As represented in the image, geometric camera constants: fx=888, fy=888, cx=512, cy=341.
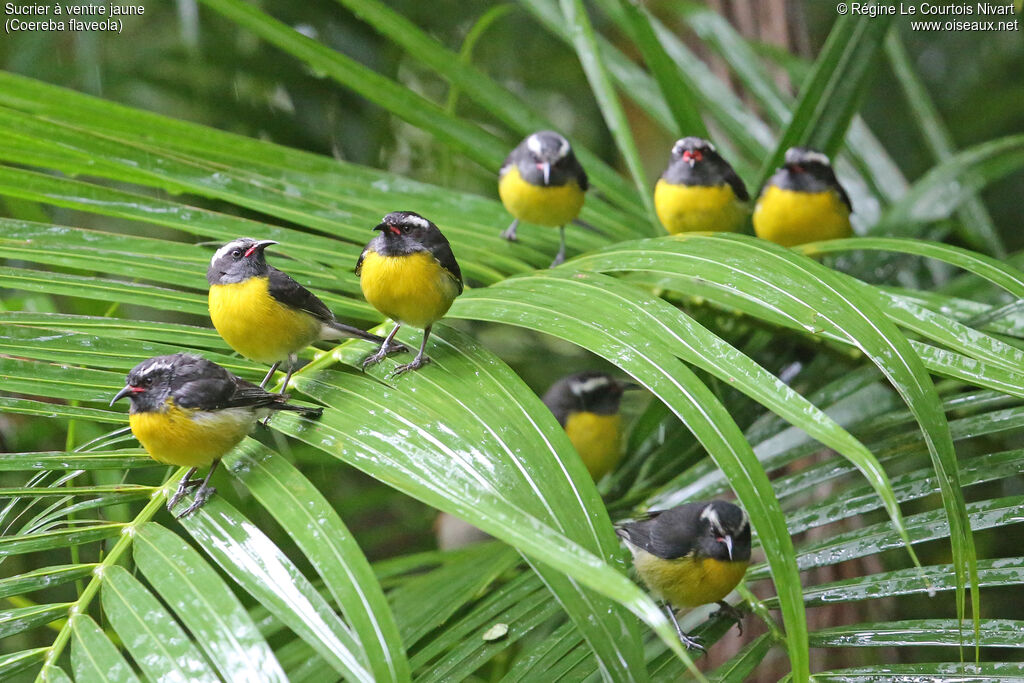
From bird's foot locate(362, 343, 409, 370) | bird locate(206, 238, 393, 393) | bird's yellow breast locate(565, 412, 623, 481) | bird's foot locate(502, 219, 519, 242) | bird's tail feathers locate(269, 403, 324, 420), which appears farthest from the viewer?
bird's yellow breast locate(565, 412, 623, 481)

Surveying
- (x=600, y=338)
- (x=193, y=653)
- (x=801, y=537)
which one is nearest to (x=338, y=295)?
(x=600, y=338)

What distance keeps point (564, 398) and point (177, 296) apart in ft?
6.75

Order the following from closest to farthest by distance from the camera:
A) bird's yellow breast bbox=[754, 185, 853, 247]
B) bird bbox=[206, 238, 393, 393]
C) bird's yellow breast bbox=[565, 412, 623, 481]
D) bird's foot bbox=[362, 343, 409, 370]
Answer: bird's foot bbox=[362, 343, 409, 370], bird bbox=[206, 238, 393, 393], bird's yellow breast bbox=[754, 185, 853, 247], bird's yellow breast bbox=[565, 412, 623, 481]

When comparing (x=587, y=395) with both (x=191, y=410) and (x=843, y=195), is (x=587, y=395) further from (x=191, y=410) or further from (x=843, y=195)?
(x=191, y=410)

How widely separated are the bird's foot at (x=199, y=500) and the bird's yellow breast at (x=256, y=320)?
0.43 m

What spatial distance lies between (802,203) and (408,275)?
6.24ft

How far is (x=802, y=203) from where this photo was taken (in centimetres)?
325

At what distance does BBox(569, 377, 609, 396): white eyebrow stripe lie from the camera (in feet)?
12.5

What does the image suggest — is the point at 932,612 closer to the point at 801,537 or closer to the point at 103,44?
the point at 801,537

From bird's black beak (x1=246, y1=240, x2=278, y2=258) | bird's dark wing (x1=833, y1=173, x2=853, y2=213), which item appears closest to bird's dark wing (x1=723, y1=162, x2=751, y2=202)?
bird's dark wing (x1=833, y1=173, x2=853, y2=213)

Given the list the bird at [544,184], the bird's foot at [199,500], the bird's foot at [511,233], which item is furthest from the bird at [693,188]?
the bird's foot at [199,500]

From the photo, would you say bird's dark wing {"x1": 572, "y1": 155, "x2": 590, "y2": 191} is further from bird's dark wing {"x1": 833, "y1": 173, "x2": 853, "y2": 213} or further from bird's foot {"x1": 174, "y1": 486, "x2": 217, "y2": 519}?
bird's foot {"x1": 174, "y1": 486, "x2": 217, "y2": 519}

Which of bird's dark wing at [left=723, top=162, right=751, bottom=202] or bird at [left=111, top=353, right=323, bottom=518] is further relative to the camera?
bird's dark wing at [left=723, top=162, right=751, bottom=202]

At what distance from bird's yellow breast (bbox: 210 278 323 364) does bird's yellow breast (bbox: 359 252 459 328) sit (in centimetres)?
18
